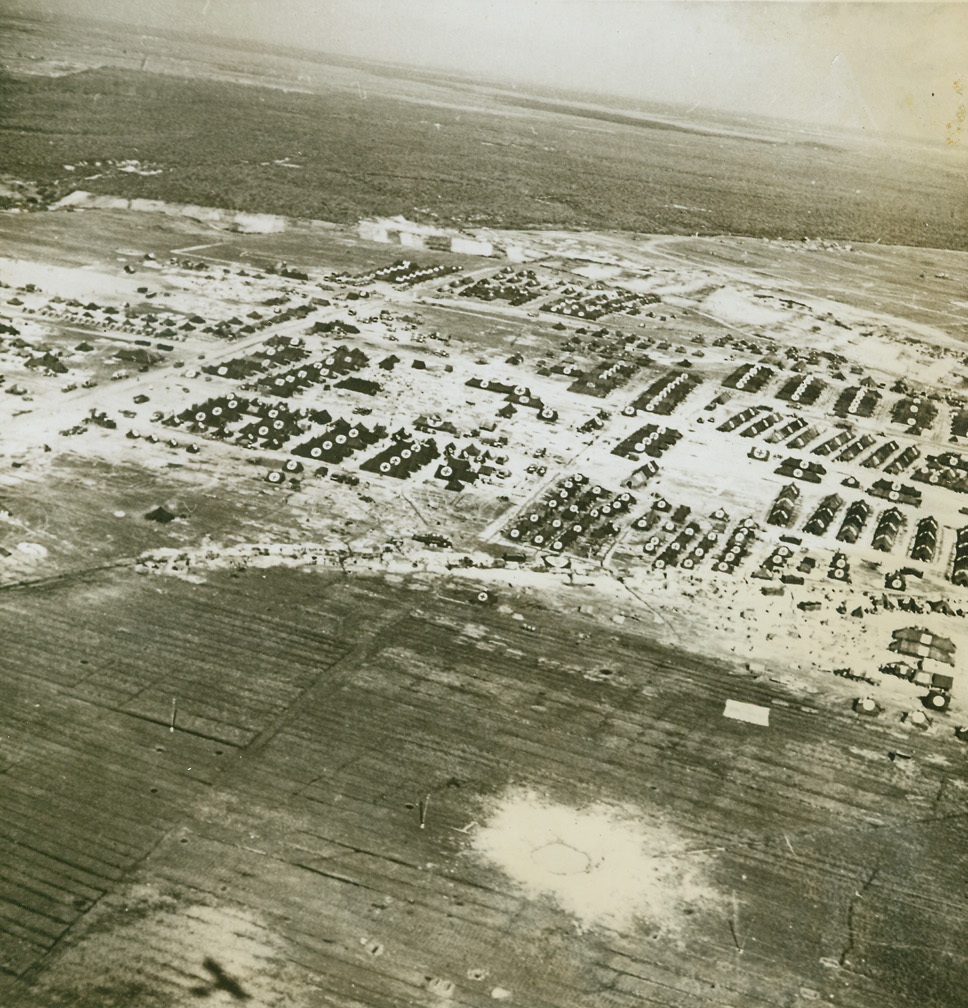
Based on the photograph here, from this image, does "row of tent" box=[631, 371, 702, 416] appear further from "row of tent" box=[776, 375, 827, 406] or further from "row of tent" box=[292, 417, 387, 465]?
"row of tent" box=[292, 417, 387, 465]

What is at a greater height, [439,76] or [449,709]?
[439,76]

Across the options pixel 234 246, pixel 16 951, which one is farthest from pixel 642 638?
pixel 234 246

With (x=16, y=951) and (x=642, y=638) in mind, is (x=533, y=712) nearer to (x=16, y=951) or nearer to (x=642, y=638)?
(x=642, y=638)

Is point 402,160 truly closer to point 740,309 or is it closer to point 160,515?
point 740,309

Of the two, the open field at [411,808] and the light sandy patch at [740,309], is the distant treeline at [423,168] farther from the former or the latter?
the open field at [411,808]

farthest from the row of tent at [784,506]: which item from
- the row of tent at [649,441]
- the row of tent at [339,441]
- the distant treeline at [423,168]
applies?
the distant treeline at [423,168]

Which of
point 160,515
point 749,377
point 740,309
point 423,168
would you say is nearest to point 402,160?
point 423,168

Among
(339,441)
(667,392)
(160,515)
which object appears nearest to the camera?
(160,515)
